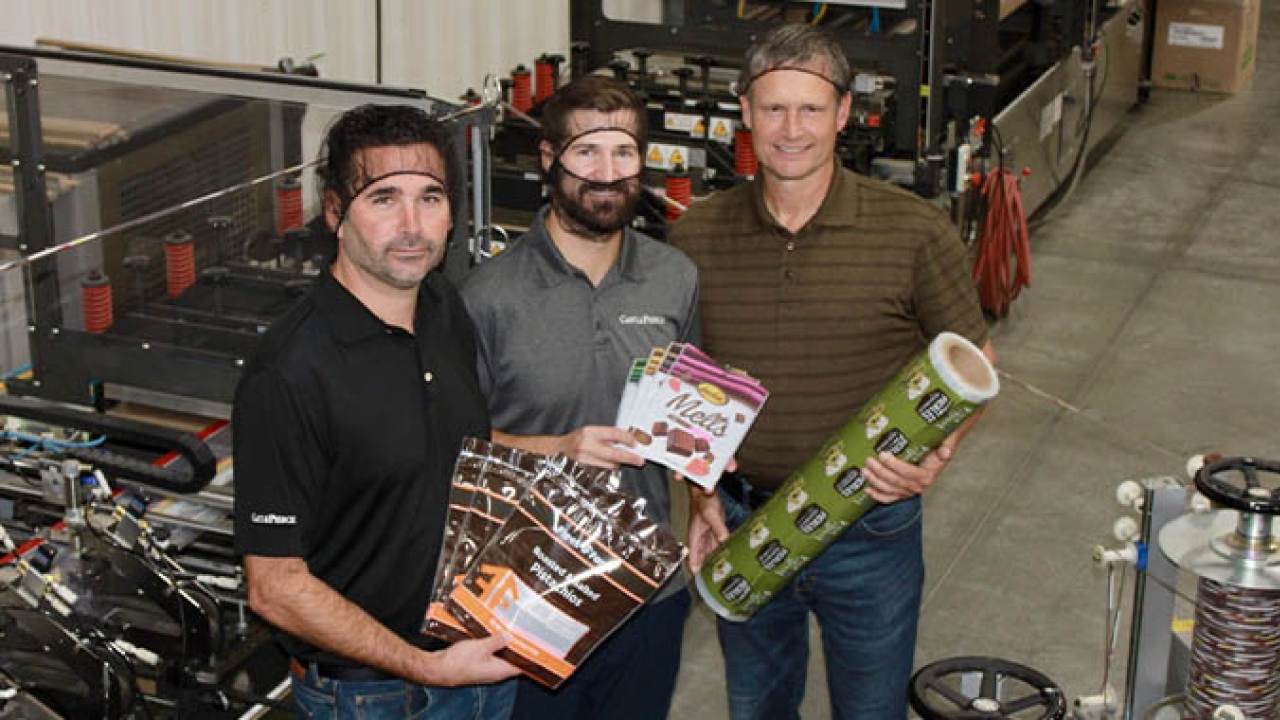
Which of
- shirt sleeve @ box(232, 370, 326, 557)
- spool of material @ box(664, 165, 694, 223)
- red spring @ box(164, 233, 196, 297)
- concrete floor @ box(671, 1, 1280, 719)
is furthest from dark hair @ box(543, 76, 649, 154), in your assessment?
spool of material @ box(664, 165, 694, 223)

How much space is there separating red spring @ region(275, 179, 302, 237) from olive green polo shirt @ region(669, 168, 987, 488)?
3.40 ft

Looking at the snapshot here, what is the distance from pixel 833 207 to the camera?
285 centimetres

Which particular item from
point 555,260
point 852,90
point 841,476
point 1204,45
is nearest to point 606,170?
point 555,260

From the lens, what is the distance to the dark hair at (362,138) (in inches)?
90.2


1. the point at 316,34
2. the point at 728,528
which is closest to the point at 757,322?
the point at 728,528

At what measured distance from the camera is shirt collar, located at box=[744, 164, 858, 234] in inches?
112

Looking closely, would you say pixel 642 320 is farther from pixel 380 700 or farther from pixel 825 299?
pixel 380 700

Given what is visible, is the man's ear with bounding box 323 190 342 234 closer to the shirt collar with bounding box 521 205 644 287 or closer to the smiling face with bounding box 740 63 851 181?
the shirt collar with bounding box 521 205 644 287

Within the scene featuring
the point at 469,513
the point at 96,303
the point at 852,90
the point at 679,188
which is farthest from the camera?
the point at 852,90

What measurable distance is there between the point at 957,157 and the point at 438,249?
12.1 ft

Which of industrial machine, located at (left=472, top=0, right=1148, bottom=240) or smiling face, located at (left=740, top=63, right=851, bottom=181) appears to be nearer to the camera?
smiling face, located at (left=740, top=63, right=851, bottom=181)

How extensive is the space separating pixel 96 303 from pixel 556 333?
1.50m

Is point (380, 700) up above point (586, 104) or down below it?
below

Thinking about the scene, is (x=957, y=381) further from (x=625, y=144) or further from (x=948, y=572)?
(x=948, y=572)
